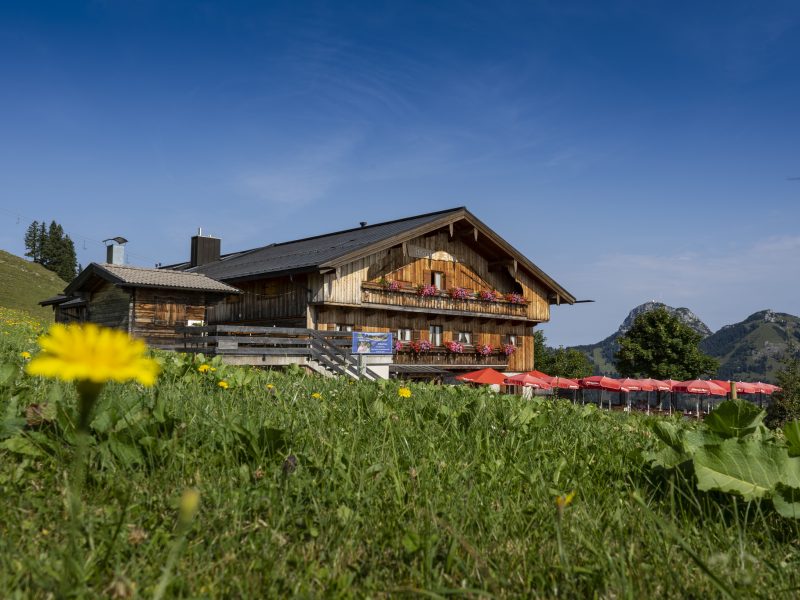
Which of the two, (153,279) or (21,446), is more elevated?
(153,279)

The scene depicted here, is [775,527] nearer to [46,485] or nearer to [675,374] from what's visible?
[46,485]

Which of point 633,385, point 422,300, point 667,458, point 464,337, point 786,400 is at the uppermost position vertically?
point 422,300

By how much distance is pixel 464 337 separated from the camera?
3297 centimetres

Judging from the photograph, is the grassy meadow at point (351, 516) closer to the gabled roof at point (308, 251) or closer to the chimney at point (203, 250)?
the gabled roof at point (308, 251)

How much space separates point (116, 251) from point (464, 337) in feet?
61.9

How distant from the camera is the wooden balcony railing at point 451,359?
29.9m

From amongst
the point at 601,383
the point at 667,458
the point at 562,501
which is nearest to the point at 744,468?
the point at 667,458

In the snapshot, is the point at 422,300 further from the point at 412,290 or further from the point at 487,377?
the point at 487,377

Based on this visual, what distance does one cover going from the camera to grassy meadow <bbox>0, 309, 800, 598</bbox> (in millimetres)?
1894

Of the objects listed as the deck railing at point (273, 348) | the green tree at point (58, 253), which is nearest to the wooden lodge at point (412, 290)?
the deck railing at point (273, 348)

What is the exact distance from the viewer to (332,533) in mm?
2230

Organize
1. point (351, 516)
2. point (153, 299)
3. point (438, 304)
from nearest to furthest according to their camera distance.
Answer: point (351, 516), point (153, 299), point (438, 304)

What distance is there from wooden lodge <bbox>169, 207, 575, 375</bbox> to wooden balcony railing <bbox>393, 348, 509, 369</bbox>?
2.1 inches

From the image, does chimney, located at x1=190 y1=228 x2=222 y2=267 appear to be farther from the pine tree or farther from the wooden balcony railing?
the pine tree
